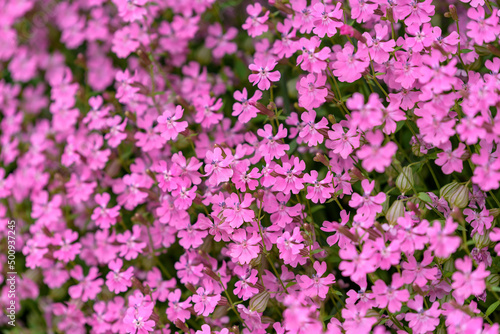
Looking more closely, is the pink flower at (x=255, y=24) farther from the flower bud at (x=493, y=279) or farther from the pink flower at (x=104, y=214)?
the flower bud at (x=493, y=279)

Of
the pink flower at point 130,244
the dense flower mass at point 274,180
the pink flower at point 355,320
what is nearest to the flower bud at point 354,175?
the dense flower mass at point 274,180

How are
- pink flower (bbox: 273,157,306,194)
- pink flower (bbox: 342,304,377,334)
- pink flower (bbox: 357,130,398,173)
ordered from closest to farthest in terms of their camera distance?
pink flower (bbox: 357,130,398,173) < pink flower (bbox: 342,304,377,334) < pink flower (bbox: 273,157,306,194)

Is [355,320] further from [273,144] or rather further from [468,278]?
[273,144]

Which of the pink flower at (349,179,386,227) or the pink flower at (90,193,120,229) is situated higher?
the pink flower at (349,179,386,227)

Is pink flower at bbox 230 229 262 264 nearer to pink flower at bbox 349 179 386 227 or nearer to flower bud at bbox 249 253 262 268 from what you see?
flower bud at bbox 249 253 262 268

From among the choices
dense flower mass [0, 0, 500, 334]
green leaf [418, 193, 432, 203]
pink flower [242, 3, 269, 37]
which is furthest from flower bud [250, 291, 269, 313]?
pink flower [242, 3, 269, 37]

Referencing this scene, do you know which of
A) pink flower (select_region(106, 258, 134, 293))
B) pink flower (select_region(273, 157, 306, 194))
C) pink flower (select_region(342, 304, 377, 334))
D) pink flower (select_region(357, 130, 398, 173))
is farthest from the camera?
pink flower (select_region(106, 258, 134, 293))

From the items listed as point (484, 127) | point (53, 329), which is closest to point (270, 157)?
point (484, 127)

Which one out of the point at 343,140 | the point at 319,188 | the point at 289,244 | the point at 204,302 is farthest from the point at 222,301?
the point at 343,140
